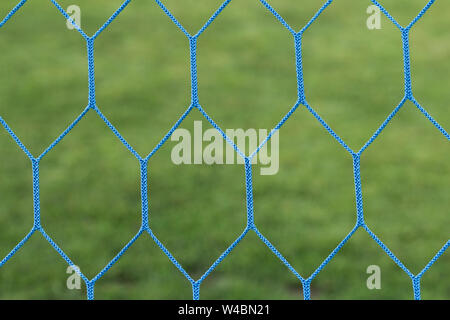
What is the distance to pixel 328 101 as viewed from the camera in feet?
8.45

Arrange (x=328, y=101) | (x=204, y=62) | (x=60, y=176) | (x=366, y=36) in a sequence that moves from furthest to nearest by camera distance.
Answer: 1. (x=366, y=36)
2. (x=204, y=62)
3. (x=328, y=101)
4. (x=60, y=176)

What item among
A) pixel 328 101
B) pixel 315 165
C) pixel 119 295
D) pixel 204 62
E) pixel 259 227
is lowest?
pixel 119 295

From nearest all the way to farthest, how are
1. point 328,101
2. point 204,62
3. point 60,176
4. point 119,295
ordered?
point 119,295 → point 60,176 → point 328,101 → point 204,62

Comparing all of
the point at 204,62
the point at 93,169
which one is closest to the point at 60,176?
the point at 93,169

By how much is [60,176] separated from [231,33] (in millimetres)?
1341

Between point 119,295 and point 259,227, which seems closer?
point 119,295

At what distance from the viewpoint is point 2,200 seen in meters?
1.99

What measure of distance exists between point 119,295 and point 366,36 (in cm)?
190

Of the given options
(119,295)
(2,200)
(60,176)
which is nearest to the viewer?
(119,295)
